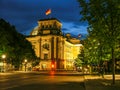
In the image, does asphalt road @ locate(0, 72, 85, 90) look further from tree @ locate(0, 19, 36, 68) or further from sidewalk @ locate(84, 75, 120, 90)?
tree @ locate(0, 19, 36, 68)

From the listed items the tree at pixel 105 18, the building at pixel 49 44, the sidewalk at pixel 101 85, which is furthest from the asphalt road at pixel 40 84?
the building at pixel 49 44

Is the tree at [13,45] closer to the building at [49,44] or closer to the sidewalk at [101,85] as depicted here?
the building at [49,44]

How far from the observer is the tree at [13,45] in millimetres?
90431

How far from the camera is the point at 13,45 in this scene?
A: 340 ft

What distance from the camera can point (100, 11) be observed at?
31.6 m

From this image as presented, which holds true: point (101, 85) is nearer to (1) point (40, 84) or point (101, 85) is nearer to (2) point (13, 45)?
(1) point (40, 84)

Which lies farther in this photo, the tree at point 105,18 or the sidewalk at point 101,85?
the tree at point 105,18

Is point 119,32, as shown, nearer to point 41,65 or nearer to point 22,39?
point 22,39

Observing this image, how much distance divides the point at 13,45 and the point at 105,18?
244 ft

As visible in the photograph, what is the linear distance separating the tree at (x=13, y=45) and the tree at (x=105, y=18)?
189ft

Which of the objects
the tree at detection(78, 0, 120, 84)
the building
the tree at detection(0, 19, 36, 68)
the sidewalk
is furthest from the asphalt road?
the building

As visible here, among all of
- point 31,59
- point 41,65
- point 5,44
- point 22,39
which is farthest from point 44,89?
point 41,65

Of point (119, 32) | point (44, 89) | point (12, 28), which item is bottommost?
point (44, 89)

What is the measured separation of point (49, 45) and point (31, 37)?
37.0ft
